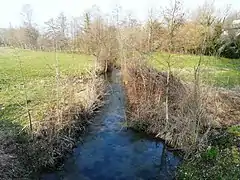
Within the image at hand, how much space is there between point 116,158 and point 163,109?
3.54 metres

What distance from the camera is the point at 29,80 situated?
22.2 meters

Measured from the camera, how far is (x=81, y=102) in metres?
14.7

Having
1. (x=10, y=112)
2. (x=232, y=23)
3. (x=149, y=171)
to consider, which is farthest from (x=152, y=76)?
(x=232, y=23)

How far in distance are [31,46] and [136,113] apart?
96.6 feet

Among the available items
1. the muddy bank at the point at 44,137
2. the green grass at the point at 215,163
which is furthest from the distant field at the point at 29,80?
the green grass at the point at 215,163

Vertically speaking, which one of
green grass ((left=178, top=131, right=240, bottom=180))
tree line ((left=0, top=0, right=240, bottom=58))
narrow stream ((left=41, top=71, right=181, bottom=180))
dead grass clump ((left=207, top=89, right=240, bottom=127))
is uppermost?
tree line ((left=0, top=0, right=240, bottom=58))

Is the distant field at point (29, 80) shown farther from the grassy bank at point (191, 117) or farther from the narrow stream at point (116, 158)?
the grassy bank at point (191, 117)

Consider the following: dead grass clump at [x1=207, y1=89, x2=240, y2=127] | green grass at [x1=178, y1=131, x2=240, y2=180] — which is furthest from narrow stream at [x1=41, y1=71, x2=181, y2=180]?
dead grass clump at [x1=207, y1=89, x2=240, y2=127]

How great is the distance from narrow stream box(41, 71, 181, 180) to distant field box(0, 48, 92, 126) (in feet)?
10.8

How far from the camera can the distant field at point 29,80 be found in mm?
14203

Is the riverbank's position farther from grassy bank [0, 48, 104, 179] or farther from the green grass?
grassy bank [0, 48, 104, 179]

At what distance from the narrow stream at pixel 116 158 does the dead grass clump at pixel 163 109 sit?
656mm

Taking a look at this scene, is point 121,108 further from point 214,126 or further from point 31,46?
point 31,46

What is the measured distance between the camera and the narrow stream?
10.0 metres
